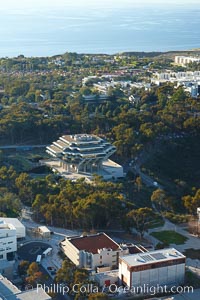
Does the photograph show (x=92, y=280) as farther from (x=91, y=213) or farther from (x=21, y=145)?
(x=21, y=145)

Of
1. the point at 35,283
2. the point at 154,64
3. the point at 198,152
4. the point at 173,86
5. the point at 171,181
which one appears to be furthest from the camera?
the point at 154,64

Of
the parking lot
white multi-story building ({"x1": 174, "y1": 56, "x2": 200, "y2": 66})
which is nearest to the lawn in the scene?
the parking lot

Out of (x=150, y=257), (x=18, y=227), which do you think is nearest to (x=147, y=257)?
(x=150, y=257)

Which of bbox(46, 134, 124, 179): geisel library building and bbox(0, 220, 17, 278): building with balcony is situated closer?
bbox(0, 220, 17, 278): building with balcony

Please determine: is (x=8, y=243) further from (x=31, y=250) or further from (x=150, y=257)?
(x=150, y=257)

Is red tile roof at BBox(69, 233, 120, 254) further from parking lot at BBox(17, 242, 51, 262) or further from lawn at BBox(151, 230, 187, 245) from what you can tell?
lawn at BBox(151, 230, 187, 245)

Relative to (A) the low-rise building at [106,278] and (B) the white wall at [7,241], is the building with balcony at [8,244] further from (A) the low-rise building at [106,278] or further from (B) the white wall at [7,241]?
(A) the low-rise building at [106,278]

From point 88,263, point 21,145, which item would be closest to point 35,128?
point 21,145
